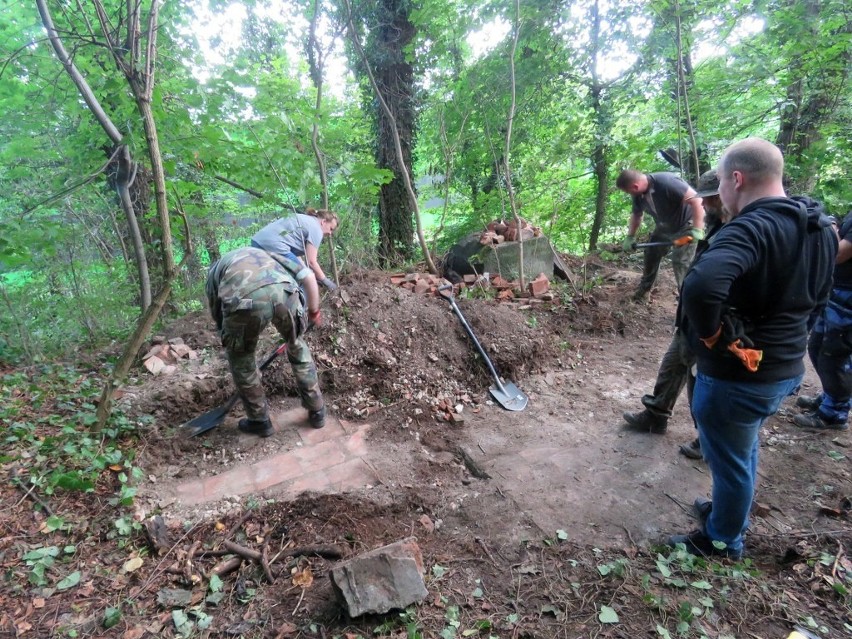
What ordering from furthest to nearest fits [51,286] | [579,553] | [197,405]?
[51,286] < [197,405] < [579,553]

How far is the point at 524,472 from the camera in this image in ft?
9.04

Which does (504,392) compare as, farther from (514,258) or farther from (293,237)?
(514,258)

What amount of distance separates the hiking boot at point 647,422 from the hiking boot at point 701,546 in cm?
118

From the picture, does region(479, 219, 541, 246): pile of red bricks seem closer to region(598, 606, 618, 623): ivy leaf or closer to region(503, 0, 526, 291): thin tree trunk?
region(503, 0, 526, 291): thin tree trunk

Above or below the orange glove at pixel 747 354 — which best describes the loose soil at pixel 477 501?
below

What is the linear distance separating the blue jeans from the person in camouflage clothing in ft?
8.13

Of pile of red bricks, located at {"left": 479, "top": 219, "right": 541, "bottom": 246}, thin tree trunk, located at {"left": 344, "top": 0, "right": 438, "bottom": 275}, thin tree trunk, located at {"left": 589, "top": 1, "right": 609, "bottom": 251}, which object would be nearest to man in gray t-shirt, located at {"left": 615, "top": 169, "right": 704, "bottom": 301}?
pile of red bricks, located at {"left": 479, "top": 219, "right": 541, "bottom": 246}

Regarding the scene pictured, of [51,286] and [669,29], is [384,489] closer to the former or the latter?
[51,286]

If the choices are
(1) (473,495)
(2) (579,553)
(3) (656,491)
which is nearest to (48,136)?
(1) (473,495)

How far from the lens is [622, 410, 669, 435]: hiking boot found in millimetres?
3095

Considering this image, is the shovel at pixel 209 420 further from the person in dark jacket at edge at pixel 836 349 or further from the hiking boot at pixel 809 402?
the hiking boot at pixel 809 402

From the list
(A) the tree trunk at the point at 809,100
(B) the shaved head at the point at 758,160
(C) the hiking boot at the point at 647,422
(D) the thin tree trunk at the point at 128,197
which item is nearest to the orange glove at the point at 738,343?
(B) the shaved head at the point at 758,160

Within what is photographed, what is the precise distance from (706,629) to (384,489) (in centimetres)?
169

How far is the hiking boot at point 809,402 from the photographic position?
3230 mm
